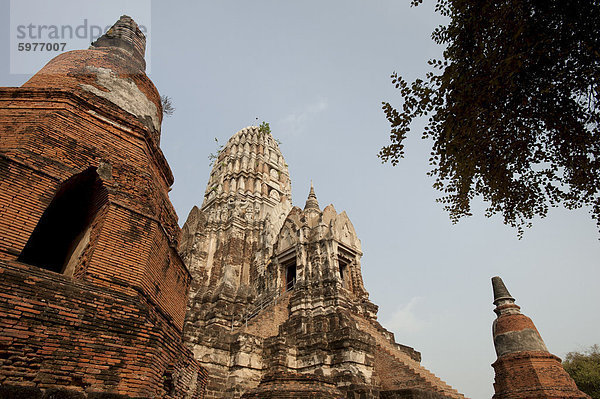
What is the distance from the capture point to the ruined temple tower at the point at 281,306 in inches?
493

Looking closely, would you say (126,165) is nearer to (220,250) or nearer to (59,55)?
(59,55)

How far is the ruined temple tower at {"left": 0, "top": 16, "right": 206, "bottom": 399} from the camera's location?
13.3 feet

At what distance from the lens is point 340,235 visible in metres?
19.7

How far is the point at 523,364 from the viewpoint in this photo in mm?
10578

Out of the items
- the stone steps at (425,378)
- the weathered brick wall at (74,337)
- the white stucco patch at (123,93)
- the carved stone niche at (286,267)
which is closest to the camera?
the weathered brick wall at (74,337)

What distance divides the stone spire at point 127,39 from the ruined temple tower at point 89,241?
75 cm

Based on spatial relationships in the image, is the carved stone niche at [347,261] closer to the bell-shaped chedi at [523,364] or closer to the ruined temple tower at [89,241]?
the bell-shaped chedi at [523,364]

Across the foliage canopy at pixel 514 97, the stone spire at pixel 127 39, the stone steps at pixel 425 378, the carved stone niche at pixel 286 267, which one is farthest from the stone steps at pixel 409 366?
the stone spire at pixel 127 39

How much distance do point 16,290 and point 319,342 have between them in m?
11.7

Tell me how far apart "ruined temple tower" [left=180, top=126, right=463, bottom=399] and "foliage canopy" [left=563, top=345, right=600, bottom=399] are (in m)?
17.3

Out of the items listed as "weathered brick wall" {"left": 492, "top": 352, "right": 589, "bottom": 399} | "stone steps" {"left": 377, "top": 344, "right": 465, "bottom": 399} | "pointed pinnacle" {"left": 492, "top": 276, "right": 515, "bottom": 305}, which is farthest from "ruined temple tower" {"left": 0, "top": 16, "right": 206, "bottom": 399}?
"pointed pinnacle" {"left": 492, "top": 276, "right": 515, "bottom": 305}

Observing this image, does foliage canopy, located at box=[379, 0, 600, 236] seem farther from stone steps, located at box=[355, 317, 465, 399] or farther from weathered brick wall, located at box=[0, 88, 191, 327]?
stone steps, located at box=[355, 317, 465, 399]

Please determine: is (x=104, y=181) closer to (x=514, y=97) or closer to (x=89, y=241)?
(x=89, y=241)

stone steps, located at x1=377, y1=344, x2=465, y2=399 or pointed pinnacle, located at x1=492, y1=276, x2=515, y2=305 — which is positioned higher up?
pointed pinnacle, located at x1=492, y1=276, x2=515, y2=305
